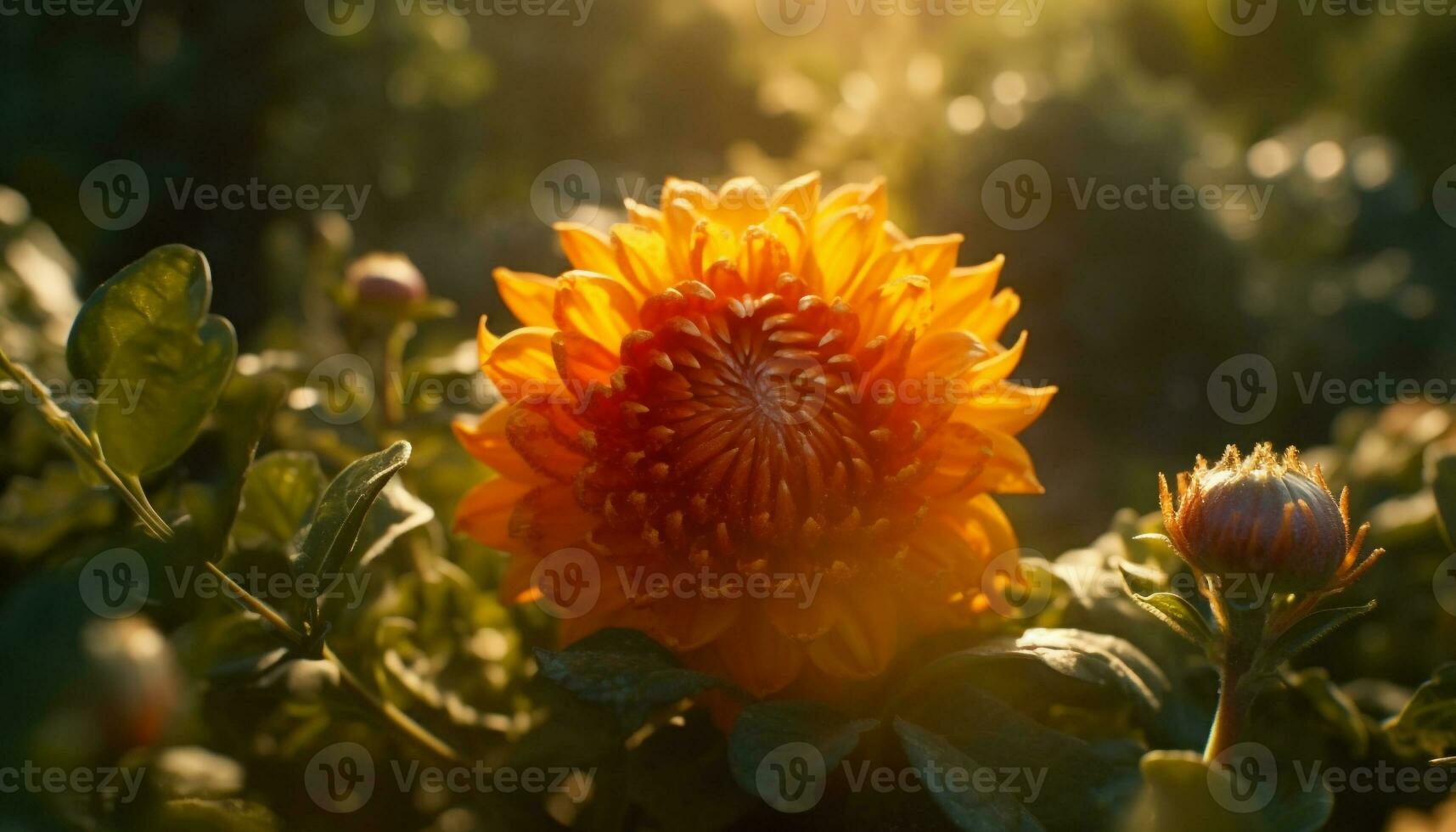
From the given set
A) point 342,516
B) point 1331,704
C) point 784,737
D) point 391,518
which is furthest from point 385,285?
point 1331,704

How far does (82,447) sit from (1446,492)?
2.79 ft

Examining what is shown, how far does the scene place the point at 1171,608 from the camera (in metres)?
0.57

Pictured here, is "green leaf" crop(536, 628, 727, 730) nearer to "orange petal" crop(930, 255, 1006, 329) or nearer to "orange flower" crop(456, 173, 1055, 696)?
"orange flower" crop(456, 173, 1055, 696)

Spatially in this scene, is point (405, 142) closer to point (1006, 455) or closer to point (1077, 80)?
point (1077, 80)

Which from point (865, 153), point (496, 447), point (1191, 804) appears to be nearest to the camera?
point (1191, 804)

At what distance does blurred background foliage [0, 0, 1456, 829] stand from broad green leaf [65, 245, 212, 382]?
6.1 inches

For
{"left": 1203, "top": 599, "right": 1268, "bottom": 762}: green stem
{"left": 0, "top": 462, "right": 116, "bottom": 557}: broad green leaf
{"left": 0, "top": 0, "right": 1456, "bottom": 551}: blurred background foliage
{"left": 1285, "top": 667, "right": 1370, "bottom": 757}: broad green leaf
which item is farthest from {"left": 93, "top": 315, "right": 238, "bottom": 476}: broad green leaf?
{"left": 0, "top": 0, "right": 1456, "bottom": 551}: blurred background foliage

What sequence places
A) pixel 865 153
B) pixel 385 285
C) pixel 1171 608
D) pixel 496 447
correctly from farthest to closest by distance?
pixel 865 153 < pixel 385 285 < pixel 496 447 < pixel 1171 608

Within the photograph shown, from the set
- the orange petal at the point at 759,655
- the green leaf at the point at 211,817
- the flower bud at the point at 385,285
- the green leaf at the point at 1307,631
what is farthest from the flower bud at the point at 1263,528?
the flower bud at the point at 385,285

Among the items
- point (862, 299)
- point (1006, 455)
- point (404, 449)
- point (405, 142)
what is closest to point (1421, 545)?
point (1006, 455)

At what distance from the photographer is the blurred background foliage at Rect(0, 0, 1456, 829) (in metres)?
0.77

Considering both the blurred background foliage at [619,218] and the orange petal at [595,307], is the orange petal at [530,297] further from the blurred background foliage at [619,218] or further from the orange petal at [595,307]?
the blurred background foliage at [619,218]

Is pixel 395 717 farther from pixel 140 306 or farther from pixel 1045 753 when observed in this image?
pixel 1045 753

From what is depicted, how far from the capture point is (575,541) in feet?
2.55
